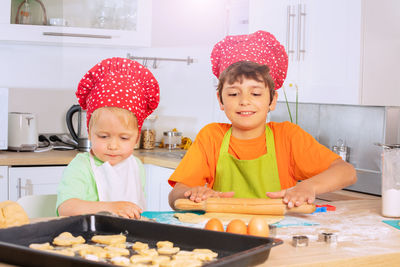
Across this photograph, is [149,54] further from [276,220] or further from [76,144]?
[276,220]

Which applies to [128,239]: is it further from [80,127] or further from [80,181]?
[80,127]

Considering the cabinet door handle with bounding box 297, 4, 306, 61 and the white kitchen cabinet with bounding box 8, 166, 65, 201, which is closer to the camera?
the white kitchen cabinet with bounding box 8, 166, 65, 201

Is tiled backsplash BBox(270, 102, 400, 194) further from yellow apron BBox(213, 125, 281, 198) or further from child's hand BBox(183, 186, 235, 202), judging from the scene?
child's hand BBox(183, 186, 235, 202)

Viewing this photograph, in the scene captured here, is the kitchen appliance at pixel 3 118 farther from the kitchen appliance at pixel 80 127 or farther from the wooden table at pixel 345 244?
the wooden table at pixel 345 244

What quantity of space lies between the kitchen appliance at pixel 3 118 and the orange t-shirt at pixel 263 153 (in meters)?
1.53

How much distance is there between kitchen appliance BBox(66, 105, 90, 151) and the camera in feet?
10.8

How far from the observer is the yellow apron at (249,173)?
179 cm

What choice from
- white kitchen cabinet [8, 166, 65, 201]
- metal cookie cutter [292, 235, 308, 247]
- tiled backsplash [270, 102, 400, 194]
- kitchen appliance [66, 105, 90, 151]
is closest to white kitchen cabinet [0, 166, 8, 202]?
white kitchen cabinet [8, 166, 65, 201]

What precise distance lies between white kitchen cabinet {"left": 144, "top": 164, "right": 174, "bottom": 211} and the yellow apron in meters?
1.23

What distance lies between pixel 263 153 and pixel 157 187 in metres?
1.39

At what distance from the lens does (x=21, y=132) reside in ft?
10.4

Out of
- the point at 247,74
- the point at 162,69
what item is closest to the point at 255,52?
the point at 247,74

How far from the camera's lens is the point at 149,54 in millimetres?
3719

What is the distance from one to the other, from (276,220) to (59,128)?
242cm
